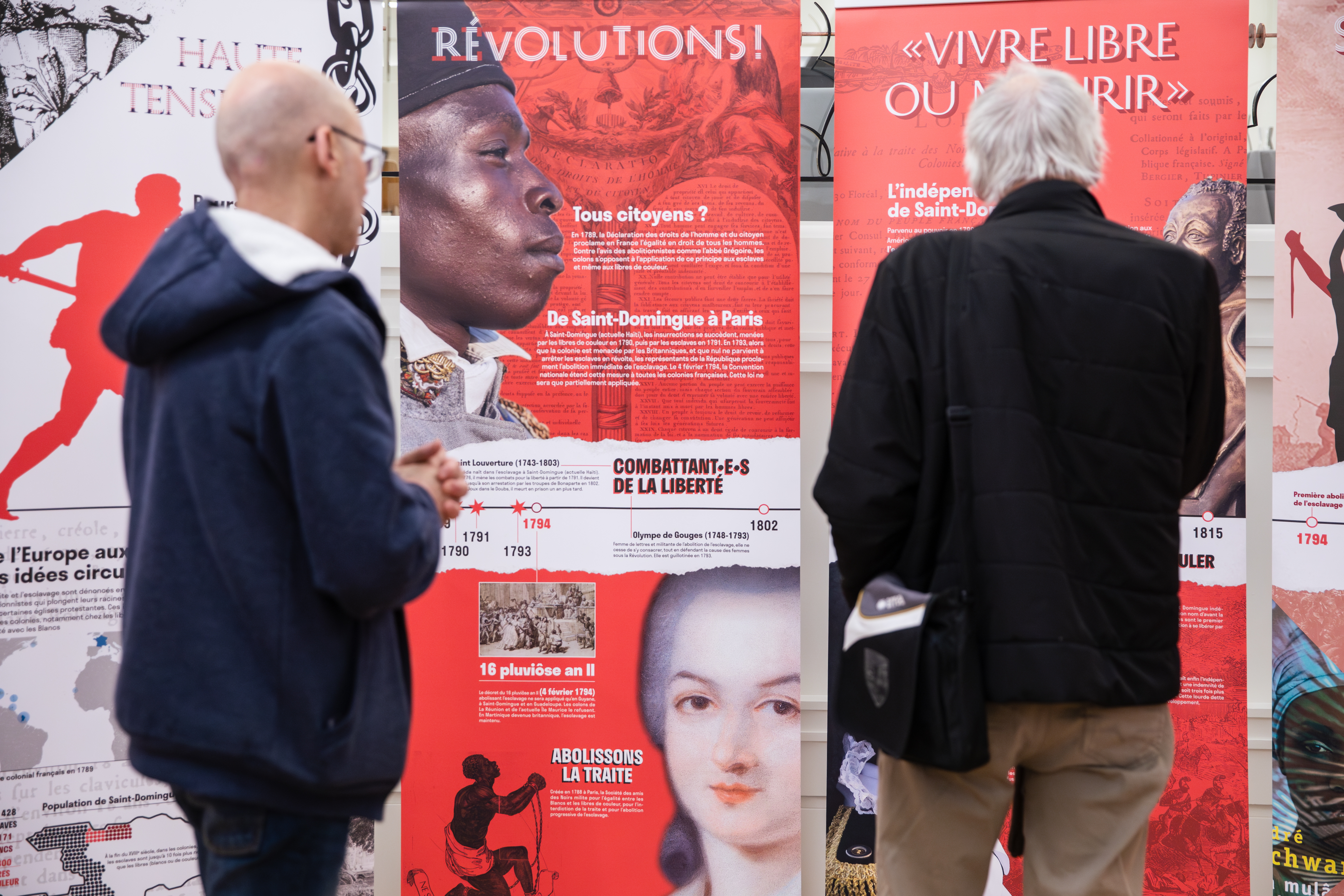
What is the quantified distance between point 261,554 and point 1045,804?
122 centimetres

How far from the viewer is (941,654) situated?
58.0 inches

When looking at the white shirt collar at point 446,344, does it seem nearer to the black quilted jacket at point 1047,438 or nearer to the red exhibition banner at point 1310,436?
the black quilted jacket at point 1047,438

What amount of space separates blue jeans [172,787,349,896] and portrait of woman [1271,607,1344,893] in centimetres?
232

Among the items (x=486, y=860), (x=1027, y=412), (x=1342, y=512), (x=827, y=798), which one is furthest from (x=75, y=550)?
(x=1342, y=512)

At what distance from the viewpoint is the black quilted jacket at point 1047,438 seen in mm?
1475

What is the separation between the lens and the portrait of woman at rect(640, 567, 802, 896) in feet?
8.45

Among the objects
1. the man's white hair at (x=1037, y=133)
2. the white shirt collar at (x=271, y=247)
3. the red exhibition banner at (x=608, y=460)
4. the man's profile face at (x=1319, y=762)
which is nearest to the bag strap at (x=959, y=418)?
the man's white hair at (x=1037, y=133)

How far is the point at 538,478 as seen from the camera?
2.60 metres

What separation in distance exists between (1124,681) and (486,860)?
1728mm

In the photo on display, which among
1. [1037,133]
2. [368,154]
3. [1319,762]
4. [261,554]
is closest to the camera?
[261,554]

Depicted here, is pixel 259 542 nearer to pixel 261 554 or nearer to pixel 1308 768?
pixel 261 554

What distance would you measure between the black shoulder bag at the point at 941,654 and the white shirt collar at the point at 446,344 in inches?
52.6

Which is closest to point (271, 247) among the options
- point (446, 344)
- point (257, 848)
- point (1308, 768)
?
point (257, 848)

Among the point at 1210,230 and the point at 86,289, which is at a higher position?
the point at 1210,230
